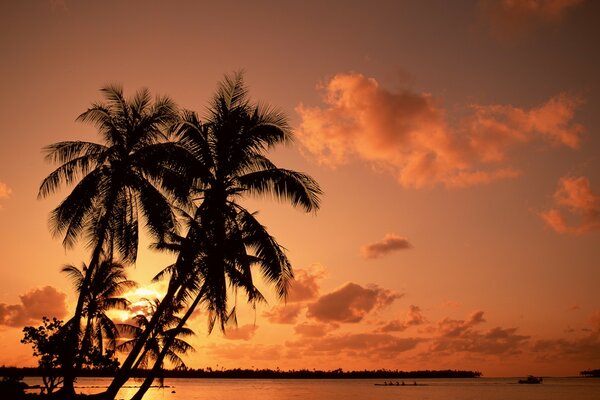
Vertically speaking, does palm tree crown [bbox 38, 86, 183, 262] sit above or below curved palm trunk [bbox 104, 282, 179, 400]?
above

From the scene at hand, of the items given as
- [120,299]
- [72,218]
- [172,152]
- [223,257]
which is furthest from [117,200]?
[120,299]

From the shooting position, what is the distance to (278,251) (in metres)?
15.9

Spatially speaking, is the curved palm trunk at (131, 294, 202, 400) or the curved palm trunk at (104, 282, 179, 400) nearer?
the curved palm trunk at (104, 282, 179, 400)

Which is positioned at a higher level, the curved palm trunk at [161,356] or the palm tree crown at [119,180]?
the palm tree crown at [119,180]

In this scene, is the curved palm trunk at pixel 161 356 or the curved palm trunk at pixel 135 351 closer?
the curved palm trunk at pixel 135 351

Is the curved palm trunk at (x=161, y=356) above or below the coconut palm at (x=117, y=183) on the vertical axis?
below

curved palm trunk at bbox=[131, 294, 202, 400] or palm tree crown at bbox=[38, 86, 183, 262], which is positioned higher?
palm tree crown at bbox=[38, 86, 183, 262]

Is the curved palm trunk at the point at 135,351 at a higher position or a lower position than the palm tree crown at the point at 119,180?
lower

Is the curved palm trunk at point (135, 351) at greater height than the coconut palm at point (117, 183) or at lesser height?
lesser

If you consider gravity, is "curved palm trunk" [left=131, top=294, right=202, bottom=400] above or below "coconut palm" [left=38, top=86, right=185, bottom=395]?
below

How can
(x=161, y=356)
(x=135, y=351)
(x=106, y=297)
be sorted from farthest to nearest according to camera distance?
(x=106, y=297) < (x=161, y=356) < (x=135, y=351)

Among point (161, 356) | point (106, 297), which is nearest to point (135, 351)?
point (161, 356)

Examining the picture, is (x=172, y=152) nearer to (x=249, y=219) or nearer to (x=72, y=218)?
(x=249, y=219)

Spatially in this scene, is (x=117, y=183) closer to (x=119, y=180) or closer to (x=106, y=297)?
(x=119, y=180)
